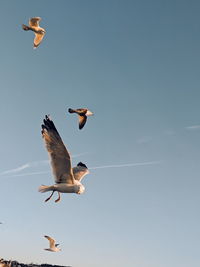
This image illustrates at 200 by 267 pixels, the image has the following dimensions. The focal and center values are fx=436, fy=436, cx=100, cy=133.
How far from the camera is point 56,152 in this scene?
28.9 meters

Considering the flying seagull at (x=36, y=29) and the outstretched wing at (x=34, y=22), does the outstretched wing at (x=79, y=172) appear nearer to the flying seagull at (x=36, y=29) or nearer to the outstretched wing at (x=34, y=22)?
the flying seagull at (x=36, y=29)

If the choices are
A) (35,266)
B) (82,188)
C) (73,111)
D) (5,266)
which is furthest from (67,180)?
(35,266)

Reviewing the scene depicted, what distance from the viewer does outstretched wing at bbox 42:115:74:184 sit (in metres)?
28.8

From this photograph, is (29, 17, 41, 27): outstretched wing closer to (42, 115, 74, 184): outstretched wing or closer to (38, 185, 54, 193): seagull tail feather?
(42, 115, 74, 184): outstretched wing

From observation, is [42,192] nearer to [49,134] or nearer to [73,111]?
[49,134]

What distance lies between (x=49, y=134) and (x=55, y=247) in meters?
19.6

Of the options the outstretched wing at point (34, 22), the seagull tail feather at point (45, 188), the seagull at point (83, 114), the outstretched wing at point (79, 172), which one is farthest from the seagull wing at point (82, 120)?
the outstretched wing at point (34, 22)

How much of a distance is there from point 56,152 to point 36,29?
2439 cm

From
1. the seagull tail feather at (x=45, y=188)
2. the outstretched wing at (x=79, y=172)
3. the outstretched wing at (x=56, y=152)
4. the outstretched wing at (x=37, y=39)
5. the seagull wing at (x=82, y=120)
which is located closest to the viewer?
the outstretched wing at (x=56, y=152)

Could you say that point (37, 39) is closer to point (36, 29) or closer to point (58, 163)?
point (36, 29)

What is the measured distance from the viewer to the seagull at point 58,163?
2883 centimetres

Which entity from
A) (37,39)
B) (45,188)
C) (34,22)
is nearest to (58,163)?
(45,188)

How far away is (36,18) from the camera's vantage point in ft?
163

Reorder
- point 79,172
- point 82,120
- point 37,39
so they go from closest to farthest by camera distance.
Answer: point 82,120
point 79,172
point 37,39
